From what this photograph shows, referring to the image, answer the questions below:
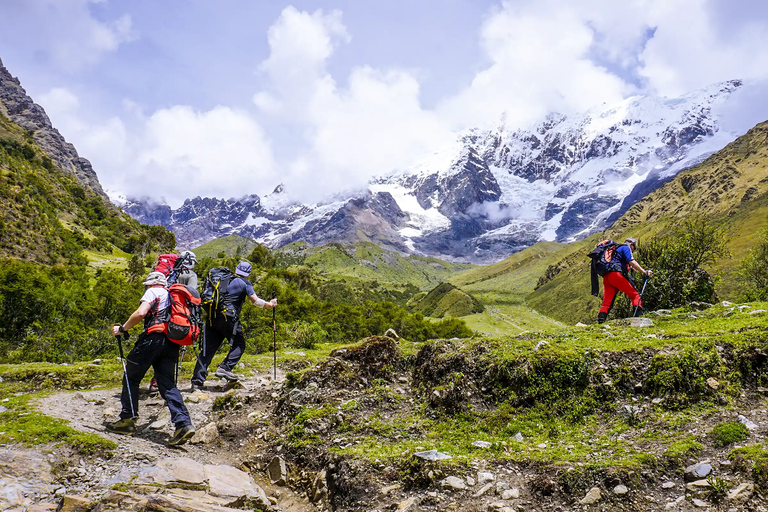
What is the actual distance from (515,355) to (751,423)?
388 cm

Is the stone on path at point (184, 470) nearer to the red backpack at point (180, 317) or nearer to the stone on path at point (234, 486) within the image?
the stone on path at point (234, 486)

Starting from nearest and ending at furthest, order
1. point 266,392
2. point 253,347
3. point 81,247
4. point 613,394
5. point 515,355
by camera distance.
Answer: point 613,394 → point 515,355 → point 266,392 → point 253,347 → point 81,247

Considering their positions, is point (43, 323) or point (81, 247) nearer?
point (43, 323)

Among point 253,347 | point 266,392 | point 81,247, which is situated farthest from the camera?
point 81,247

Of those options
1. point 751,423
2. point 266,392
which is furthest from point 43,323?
point 751,423

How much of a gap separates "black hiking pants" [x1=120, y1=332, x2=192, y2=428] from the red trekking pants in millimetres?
13068

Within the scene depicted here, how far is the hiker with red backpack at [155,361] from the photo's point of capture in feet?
29.2

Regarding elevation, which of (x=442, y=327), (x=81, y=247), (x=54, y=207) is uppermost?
(x=54, y=207)

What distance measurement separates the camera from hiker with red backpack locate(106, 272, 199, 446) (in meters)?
8.91

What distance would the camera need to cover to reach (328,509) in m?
6.91

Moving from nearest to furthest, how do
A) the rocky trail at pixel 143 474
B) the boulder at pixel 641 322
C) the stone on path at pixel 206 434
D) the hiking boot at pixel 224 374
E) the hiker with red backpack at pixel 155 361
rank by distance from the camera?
the rocky trail at pixel 143 474, the hiker with red backpack at pixel 155 361, the stone on path at pixel 206 434, the boulder at pixel 641 322, the hiking boot at pixel 224 374

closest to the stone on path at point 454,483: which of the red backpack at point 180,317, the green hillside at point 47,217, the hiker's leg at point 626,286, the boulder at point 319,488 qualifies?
the boulder at point 319,488

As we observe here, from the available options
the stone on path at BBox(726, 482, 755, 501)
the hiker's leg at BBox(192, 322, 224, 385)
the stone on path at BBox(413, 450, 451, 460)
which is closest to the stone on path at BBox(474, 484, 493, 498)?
the stone on path at BBox(413, 450, 451, 460)

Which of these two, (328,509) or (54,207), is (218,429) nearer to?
(328,509)
